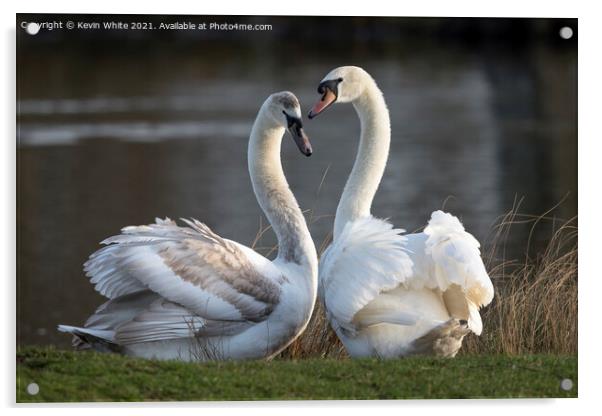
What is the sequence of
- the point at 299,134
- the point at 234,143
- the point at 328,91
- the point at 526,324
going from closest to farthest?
the point at 299,134 < the point at 328,91 < the point at 526,324 < the point at 234,143

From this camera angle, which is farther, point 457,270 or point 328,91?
point 328,91

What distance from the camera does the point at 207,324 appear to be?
9109mm

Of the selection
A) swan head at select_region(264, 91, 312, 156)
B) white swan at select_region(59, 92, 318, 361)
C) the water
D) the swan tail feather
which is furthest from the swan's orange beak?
the swan tail feather

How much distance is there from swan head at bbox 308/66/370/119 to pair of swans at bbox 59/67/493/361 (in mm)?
588

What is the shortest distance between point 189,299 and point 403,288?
152 cm

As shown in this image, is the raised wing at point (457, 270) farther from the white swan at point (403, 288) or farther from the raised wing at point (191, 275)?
the raised wing at point (191, 275)

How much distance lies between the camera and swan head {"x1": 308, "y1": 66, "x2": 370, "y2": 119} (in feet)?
32.8

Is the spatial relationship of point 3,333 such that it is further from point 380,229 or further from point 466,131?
point 466,131

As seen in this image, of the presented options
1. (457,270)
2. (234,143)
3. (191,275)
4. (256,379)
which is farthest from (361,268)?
(234,143)

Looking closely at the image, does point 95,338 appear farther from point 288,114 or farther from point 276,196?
point 288,114

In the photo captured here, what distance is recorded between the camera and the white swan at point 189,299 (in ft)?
29.7

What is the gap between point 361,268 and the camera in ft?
29.1

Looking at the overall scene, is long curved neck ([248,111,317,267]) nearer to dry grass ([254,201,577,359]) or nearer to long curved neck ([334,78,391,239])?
long curved neck ([334,78,391,239])

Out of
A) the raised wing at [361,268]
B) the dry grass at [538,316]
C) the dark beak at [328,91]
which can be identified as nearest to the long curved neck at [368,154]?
the dark beak at [328,91]
